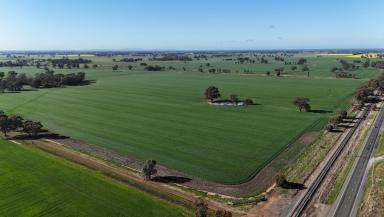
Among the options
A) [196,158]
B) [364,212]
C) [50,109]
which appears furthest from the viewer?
→ [50,109]

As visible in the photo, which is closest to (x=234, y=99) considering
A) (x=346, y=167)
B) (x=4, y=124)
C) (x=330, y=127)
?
(x=330, y=127)

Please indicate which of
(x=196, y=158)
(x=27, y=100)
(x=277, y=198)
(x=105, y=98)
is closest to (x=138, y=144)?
(x=196, y=158)

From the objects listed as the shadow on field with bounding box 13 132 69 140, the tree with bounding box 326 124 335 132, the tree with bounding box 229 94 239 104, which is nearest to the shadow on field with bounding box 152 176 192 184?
the shadow on field with bounding box 13 132 69 140

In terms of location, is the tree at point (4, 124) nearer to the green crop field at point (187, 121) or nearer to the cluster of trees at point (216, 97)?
the green crop field at point (187, 121)

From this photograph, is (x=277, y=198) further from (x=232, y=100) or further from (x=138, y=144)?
(x=232, y=100)

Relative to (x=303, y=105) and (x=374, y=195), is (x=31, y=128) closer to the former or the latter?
(x=374, y=195)
